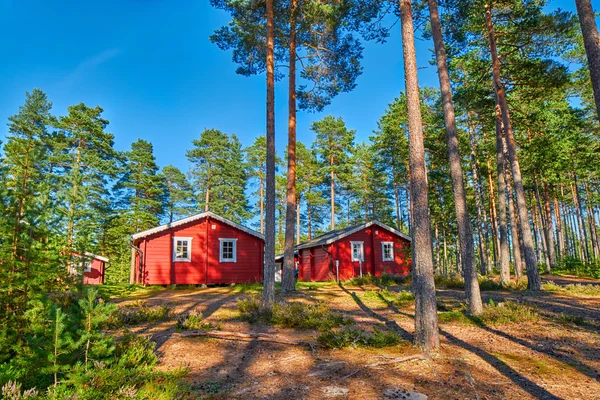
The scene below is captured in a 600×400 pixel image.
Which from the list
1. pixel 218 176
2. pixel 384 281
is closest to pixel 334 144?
pixel 218 176

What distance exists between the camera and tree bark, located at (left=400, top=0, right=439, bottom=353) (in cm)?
599

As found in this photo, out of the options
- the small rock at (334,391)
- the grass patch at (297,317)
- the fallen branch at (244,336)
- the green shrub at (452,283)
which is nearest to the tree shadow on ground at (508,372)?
the small rock at (334,391)

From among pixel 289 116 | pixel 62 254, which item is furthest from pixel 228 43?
pixel 62 254

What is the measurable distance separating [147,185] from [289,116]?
2619 cm

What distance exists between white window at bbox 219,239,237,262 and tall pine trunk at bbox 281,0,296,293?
6.82m

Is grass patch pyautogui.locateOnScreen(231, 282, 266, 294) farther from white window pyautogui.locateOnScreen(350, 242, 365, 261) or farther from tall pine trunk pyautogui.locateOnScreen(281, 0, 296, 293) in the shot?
white window pyautogui.locateOnScreen(350, 242, 365, 261)

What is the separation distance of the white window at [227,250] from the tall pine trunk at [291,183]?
682 centimetres

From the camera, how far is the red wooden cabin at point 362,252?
81.6ft

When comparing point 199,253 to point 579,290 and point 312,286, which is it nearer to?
point 312,286

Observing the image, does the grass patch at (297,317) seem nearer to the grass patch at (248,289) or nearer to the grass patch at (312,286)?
the grass patch at (248,289)

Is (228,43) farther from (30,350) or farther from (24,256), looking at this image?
(30,350)

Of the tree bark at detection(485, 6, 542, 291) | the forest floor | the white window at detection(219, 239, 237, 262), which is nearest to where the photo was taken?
the forest floor

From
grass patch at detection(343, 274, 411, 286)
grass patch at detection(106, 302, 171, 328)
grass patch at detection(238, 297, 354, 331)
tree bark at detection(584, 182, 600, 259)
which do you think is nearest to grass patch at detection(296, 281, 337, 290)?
grass patch at detection(343, 274, 411, 286)

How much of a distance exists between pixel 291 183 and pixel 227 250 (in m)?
8.21
